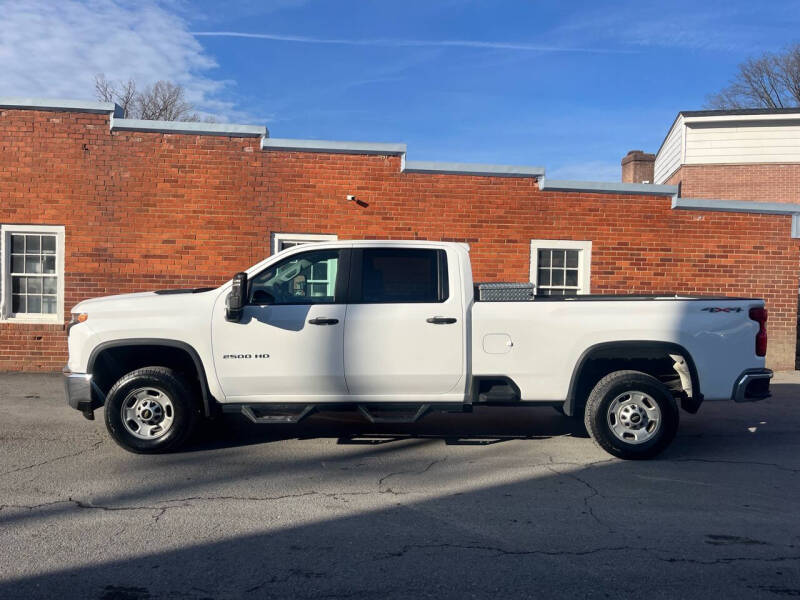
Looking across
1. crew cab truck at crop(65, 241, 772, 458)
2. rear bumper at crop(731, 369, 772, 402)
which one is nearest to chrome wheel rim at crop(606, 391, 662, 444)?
crew cab truck at crop(65, 241, 772, 458)

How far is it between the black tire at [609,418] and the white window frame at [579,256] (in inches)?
224

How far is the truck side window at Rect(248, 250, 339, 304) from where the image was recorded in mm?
6578

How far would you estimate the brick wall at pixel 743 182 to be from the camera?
20.4 m

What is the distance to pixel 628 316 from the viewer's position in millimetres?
6555

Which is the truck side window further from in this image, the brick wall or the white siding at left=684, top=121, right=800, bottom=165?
the white siding at left=684, top=121, right=800, bottom=165

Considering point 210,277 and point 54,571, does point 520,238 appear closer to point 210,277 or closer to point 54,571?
point 210,277

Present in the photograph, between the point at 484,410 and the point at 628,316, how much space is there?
3069 mm

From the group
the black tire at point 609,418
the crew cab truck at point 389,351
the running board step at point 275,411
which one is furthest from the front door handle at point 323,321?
the black tire at point 609,418

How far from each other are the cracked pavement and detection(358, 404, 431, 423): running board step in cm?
39

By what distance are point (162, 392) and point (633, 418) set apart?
437 cm

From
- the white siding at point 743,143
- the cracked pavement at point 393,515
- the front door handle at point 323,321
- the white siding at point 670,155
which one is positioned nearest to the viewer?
the cracked pavement at point 393,515

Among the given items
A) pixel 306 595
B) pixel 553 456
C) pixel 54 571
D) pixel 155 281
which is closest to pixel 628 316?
pixel 553 456

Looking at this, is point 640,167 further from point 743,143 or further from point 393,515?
point 393,515

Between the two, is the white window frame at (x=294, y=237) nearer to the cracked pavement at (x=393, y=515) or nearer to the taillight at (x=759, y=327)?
the cracked pavement at (x=393, y=515)
